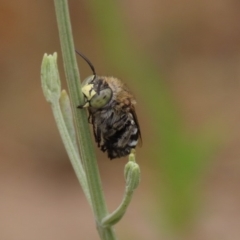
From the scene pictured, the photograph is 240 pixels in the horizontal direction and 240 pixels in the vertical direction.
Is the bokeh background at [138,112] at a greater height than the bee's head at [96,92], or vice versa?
the bee's head at [96,92]

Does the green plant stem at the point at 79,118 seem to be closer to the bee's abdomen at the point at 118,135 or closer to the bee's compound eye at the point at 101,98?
the bee's compound eye at the point at 101,98

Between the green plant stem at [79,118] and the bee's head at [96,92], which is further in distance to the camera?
the bee's head at [96,92]

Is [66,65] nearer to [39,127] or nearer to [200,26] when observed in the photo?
[39,127]

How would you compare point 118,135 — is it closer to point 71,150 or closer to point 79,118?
point 71,150

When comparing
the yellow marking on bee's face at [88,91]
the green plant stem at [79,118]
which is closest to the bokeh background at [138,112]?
the yellow marking on bee's face at [88,91]

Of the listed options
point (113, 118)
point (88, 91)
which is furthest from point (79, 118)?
point (113, 118)

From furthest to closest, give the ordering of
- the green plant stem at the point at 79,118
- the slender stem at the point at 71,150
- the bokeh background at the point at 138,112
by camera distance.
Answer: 1. the bokeh background at the point at 138,112
2. the slender stem at the point at 71,150
3. the green plant stem at the point at 79,118

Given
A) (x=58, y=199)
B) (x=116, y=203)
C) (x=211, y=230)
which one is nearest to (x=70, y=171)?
(x=58, y=199)
